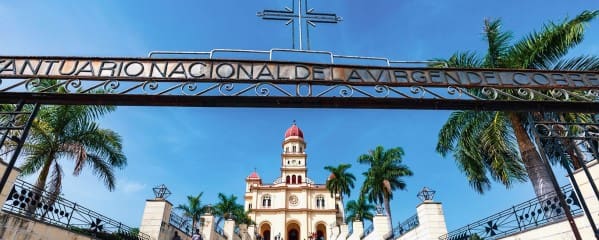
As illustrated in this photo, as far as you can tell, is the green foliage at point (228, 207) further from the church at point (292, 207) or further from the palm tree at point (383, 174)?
the palm tree at point (383, 174)

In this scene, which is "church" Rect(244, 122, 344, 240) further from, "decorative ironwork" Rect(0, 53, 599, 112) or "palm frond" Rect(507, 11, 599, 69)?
"decorative ironwork" Rect(0, 53, 599, 112)

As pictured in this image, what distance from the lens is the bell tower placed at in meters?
50.6

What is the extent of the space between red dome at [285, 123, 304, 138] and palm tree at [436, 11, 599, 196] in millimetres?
43528

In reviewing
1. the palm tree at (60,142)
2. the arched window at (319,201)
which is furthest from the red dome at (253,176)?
the palm tree at (60,142)

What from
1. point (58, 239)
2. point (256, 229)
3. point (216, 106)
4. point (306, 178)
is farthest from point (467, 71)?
point (306, 178)

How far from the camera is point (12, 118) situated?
12.6 ft

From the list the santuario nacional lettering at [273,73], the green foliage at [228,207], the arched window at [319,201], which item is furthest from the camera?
the arched window at [319,201]

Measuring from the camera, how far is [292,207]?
4606 cm

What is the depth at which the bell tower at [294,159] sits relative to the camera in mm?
50562

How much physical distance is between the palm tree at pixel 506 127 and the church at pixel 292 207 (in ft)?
104

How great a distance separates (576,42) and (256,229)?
40272mm

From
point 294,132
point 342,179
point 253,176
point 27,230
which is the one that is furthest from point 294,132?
point 27,230

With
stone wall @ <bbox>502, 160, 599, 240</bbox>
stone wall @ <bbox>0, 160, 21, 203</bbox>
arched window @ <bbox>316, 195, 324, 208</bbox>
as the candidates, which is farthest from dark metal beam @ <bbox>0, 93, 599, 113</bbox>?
arched window @ <bbox>316, 195, 324, 208</bbox>

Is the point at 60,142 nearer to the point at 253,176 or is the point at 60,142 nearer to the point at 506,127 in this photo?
the point at 506,127
